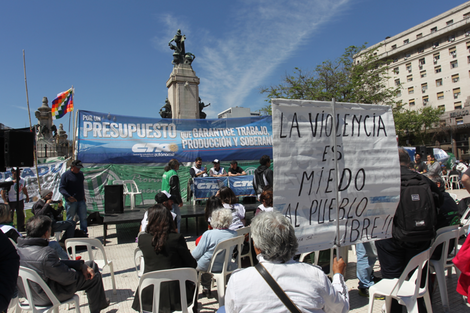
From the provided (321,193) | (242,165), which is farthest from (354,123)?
(242,165)

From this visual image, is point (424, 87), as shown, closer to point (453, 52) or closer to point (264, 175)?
point (453, 52)

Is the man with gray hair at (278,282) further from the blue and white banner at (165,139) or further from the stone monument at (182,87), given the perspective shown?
the stone monument at (182,87)

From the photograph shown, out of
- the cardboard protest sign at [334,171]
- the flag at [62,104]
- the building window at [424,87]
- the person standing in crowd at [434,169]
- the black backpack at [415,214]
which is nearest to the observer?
the cardboard protest sign at [334,171]

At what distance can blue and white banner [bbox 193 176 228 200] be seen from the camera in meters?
9.04

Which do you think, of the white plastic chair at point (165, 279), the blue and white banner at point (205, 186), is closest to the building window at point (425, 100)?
the blue and white banner at point (205, 186)

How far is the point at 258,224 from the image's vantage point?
6.16 ft

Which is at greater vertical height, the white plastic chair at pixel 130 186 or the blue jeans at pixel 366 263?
the white plastic chair at pixel 130 186

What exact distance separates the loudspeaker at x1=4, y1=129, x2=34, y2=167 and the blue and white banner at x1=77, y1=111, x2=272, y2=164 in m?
2.83

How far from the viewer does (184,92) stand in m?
15.4

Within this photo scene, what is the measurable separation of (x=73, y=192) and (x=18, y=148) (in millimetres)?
1547

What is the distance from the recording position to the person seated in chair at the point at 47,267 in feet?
9.32

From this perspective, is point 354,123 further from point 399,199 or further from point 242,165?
point 242,165

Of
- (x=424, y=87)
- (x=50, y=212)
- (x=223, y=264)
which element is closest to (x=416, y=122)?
(x=424, y=87)

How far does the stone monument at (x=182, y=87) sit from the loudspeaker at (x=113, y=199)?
7649mm
